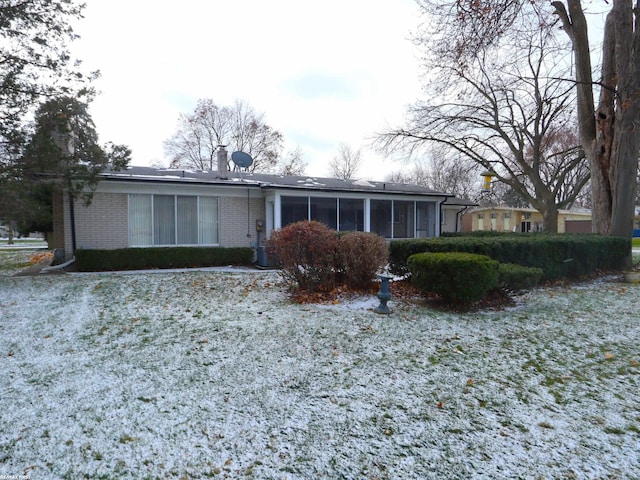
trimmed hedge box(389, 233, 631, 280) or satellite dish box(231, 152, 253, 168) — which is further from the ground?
satellite dish box(231, 152, 253, 168)

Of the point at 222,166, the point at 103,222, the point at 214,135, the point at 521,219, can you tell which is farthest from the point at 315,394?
the point at 521,219

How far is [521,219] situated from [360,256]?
4010 cm

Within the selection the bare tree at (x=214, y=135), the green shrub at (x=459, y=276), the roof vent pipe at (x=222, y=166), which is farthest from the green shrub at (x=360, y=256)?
the bare tree at (x=214, y=135)

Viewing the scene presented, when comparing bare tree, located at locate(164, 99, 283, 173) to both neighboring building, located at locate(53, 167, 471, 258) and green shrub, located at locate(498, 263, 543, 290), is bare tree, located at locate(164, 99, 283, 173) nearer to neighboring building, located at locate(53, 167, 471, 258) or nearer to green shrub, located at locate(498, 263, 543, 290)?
neighboring building, located at locate(53, 167, 471, 258)

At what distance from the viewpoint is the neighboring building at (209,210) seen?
10828 millimetres

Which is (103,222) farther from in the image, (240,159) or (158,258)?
(240,159)

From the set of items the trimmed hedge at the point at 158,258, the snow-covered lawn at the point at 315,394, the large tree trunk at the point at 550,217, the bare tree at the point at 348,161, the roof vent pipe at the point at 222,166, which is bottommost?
the snow-covered lawn at the point at 315,394

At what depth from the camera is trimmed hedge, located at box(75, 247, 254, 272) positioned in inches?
395

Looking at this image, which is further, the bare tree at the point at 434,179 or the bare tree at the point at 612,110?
the bare tree at the point at 434,179

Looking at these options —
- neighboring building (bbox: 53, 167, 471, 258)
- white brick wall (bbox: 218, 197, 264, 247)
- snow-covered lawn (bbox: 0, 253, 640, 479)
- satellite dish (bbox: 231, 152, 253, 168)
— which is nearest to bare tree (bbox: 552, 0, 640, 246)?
neighboring building (bbox: 53, 167, 471, 258)

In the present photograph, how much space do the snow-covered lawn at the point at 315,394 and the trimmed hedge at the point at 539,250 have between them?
6.33 feet

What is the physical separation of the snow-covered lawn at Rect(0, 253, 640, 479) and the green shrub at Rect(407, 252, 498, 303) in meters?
0.38

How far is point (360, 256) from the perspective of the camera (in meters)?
6.70

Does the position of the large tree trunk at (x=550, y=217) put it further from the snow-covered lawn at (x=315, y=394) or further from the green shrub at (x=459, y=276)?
the green shrub at (x=459, y=276)
